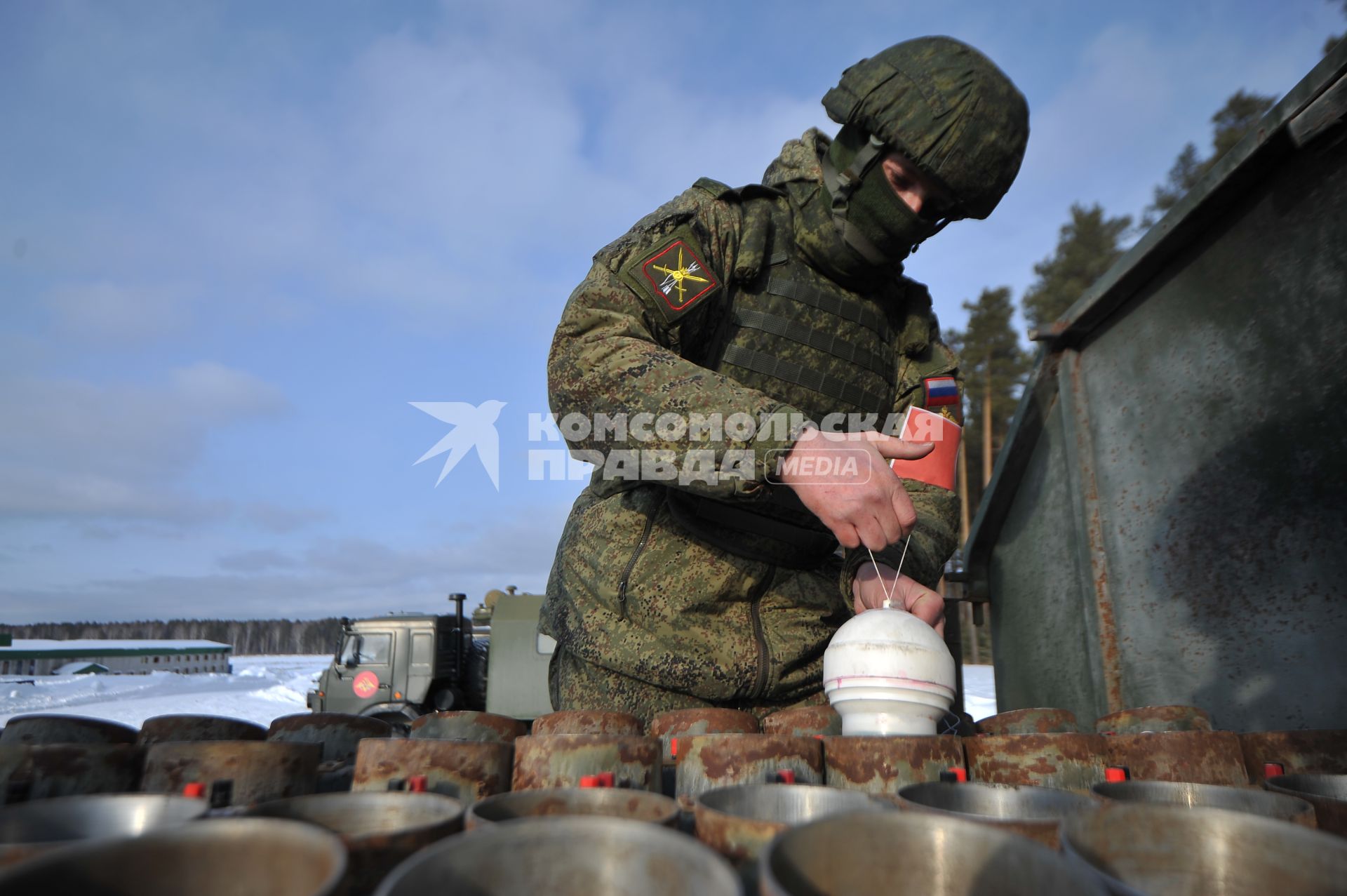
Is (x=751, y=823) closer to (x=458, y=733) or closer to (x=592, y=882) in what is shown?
(x=592, y=882)

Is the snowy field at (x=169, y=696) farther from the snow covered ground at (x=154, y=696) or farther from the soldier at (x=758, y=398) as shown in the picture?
the soldier at (x=758, y=398)

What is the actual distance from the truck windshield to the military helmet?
39.9 feet

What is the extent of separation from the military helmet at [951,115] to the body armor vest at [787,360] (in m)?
0.57

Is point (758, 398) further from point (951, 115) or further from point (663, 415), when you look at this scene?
point (951, 115)

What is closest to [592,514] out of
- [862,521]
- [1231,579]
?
[862,521]

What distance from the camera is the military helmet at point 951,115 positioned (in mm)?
2480

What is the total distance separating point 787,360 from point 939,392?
2.47 ft

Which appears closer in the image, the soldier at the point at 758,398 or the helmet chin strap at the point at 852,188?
the soldier at the point at 758,398

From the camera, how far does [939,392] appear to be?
321cm

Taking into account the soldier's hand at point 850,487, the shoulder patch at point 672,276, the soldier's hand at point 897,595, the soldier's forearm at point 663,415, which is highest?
the shoulder patch at point 672,276

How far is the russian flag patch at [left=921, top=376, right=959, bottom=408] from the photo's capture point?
10.5ft

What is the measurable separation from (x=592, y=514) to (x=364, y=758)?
1.68 m

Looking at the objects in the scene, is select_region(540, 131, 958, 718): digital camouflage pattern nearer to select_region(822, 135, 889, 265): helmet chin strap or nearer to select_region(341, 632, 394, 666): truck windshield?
select_region(822, 135, 889, 265): helmet chin strap

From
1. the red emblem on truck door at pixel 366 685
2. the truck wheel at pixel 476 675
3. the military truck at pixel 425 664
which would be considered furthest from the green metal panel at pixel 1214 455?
the truck wheel at pixel 476 675
